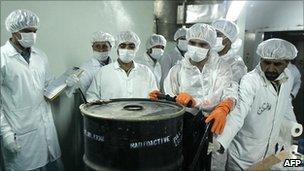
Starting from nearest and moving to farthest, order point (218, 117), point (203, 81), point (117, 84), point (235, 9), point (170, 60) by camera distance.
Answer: point (218, 117) < point (203, 81) < point (117, 84) < point (170, 60) < point (235, 9)

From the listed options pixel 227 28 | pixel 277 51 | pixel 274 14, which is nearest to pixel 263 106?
pixel 277 51

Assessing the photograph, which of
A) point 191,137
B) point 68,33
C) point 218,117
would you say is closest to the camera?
point 191,137

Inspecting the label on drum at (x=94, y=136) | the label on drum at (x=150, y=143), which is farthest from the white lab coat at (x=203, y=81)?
the label on drum at (x=94, y=136)

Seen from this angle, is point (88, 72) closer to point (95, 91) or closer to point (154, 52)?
point (95, 91)

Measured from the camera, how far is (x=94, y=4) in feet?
8.86

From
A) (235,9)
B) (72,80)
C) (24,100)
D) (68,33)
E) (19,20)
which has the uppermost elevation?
(235,9)

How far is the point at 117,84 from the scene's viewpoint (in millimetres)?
2096

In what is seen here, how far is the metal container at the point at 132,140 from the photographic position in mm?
1020

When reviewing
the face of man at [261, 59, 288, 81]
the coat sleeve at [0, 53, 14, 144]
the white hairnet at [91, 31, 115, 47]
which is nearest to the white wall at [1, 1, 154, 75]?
the white hairnet at [91, 31, 115, 47]

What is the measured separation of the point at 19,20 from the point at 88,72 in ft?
2.49

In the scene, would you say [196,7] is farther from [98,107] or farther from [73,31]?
[98,107]

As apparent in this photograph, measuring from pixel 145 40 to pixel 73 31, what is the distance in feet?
3.86

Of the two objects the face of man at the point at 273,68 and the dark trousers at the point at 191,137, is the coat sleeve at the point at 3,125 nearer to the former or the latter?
the dark trousers at the point at 191,137

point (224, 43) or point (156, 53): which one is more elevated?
point (224, 43)
